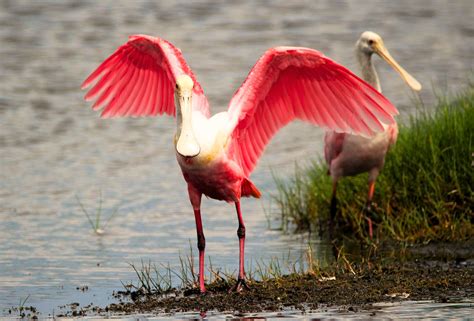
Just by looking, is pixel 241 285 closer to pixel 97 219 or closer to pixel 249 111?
pixel 249 111

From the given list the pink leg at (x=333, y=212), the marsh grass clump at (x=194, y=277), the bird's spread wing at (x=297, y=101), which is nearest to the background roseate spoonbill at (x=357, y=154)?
the pink leg at (x=333, y=212)

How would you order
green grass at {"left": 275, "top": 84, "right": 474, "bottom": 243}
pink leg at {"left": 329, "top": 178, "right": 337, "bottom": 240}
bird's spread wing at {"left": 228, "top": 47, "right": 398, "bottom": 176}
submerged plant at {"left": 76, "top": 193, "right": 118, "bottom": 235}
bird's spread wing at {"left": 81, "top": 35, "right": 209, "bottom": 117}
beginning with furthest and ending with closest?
submerged plant at {"left": 76, "top": 193, "right": 118, "bottom": 235}, pink leg at {"left": 329, "top": 178, "right": 337, "bottom": 240}, green grass at {"left": 275, "top": 84, "right": 474, "bottom": 243}, bird's spread wing at {"left": 81, "top": 35, "right": 209, "bottom": 117}, bird's spread wing at {"left": 228, "top": 47, "right": 398, "bottom": 176}

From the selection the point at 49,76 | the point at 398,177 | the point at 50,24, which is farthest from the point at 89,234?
the point at 50,24

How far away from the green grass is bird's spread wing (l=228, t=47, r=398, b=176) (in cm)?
175

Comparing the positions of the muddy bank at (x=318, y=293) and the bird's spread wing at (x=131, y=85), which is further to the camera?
the bird's spread wing at (x=131, y=85)

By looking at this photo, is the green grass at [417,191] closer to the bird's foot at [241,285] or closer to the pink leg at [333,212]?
the pink leg at [333,212]

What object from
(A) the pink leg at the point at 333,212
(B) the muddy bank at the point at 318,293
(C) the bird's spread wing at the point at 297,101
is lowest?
(B) the muddy bank at the point at 318,293

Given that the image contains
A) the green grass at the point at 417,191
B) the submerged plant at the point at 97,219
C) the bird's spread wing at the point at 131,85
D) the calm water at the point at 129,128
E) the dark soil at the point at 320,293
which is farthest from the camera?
the submerged plant at the point at 97,219

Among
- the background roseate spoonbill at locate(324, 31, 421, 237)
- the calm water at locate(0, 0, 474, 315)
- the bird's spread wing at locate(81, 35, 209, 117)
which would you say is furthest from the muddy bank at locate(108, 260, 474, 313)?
the background roseate spoonbill at locate(324, 31, 421, 237)

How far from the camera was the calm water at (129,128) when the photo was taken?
10.7 metres

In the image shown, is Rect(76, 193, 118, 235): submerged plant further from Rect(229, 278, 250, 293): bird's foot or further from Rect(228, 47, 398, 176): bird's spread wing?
Rect(229, 278, 250, 293): bird's foot

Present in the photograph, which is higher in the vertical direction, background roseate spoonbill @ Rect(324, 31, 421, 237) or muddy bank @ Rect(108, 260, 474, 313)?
background roseate spoonbill @ Rect(324, 31, 421, 237)

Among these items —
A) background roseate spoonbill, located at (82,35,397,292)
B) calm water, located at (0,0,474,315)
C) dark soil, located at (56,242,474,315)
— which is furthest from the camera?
calm water, located at (0,0,474,315)

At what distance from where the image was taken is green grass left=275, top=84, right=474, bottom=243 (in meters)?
10.3
